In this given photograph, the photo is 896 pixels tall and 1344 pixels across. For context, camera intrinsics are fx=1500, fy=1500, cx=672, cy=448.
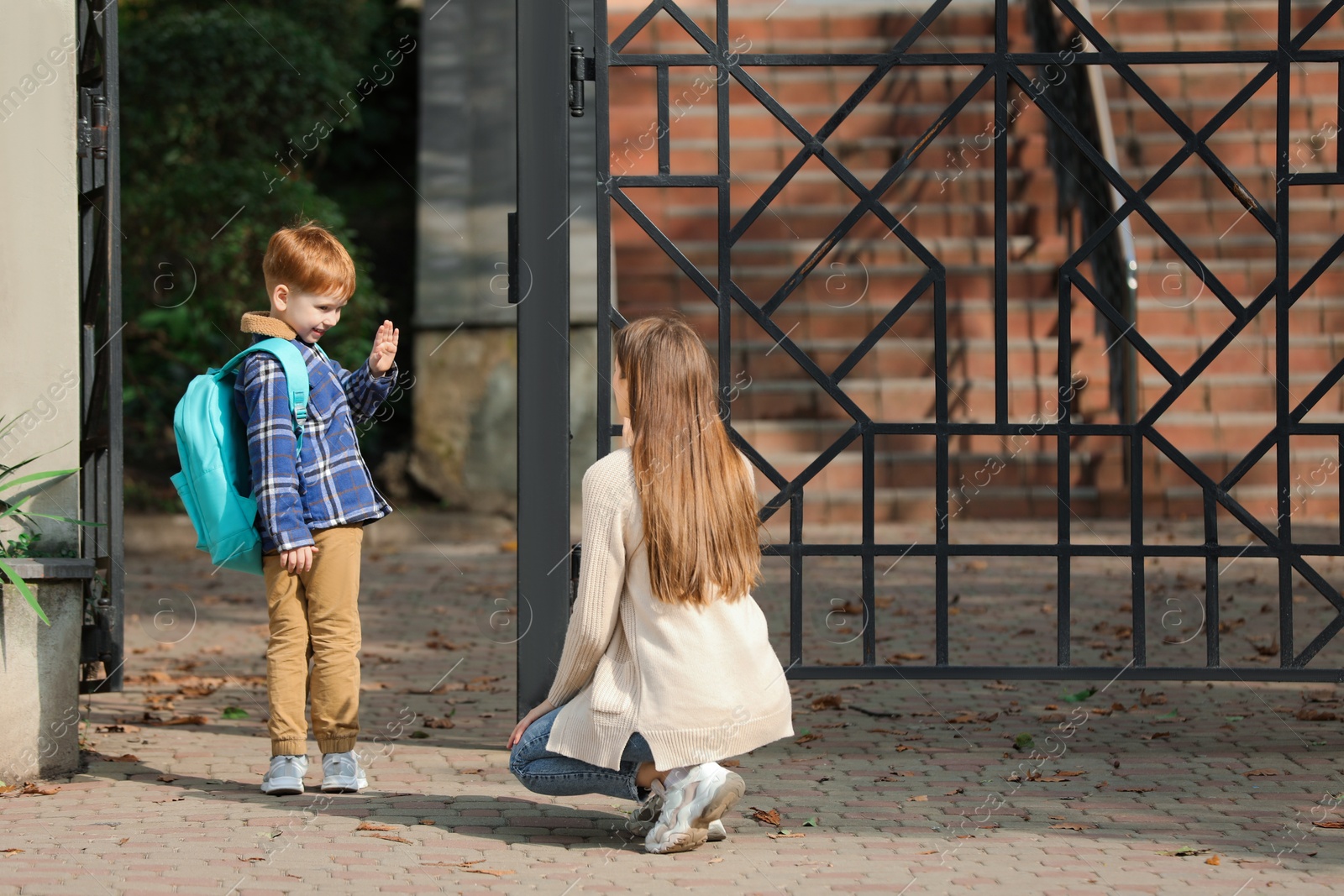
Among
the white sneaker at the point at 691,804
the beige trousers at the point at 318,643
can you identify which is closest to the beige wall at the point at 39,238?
Result: the beige trousers at the point at 318,643

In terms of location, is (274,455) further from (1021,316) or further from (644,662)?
(1021,316)

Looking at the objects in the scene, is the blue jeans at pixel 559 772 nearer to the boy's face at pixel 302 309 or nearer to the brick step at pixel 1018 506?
the boy's face at pixel 302 309

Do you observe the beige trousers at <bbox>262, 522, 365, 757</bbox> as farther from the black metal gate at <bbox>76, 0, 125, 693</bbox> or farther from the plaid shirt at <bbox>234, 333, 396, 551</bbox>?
the black metal gate at <bbox>76, 0, 125, 693</bbox>

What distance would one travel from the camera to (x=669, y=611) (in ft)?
11.9

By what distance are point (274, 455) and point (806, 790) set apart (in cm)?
180

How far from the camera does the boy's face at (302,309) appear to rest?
14.0 ft

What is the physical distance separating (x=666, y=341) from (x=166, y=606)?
5.13m

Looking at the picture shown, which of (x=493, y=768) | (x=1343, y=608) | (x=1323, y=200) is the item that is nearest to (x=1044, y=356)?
(x=1323, y=200)

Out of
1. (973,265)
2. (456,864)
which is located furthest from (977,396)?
(456,864)

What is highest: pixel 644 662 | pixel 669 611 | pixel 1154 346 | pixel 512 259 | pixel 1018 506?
pixel 1154 346

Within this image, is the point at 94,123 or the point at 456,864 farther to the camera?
the point at 94,123

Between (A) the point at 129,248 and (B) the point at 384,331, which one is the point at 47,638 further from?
(A) the point at 129,248

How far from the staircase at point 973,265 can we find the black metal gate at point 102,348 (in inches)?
191

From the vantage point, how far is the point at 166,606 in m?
7.90
